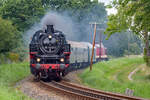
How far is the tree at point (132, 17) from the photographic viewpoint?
1353 centimetres

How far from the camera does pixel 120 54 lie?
63594 mm

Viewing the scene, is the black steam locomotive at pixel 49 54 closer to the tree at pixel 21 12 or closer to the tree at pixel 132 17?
the tree at pixel 132 17

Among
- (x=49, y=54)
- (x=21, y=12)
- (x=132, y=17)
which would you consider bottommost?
(x=49, y=54)

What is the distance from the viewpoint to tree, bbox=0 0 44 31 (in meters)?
31.3

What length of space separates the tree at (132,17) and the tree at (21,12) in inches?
592

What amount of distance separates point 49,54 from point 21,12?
16238 mm

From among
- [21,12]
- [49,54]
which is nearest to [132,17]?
[49,54]

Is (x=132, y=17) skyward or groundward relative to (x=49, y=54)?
skyward

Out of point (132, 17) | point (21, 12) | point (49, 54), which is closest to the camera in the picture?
point (132, 17)

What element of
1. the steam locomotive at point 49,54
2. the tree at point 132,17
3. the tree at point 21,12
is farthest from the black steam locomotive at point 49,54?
the tree at point 21,12

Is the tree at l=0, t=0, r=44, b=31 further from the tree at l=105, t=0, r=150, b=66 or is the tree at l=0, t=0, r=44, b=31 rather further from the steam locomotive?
the tree at l=105, t=0, r=150, b=66

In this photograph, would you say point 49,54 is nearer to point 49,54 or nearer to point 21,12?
point 49,54

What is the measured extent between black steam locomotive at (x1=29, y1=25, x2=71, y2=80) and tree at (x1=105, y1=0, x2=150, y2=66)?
4169mm

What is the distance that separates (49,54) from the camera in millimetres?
17391
